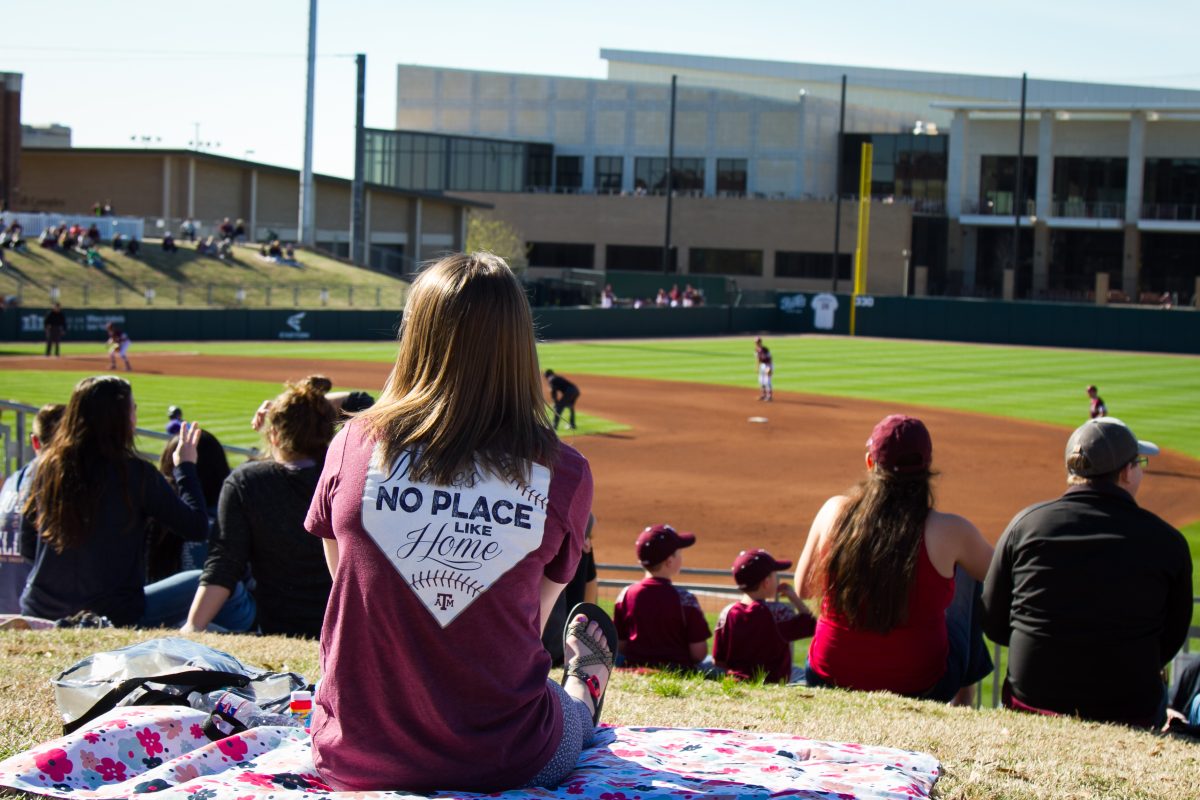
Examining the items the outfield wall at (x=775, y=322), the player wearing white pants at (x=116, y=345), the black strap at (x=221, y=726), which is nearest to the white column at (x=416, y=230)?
the outfield wall at (x=775, y=322)

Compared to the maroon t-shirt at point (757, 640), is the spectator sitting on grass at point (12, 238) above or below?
above

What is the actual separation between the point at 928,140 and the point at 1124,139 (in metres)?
12.4

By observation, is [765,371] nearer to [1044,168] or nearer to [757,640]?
[757,640]

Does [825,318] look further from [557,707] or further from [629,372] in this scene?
[557,707]

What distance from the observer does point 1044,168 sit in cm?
7450

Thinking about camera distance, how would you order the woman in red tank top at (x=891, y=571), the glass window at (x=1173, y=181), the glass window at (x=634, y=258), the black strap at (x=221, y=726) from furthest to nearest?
1. the glass window at (x=634, y=258)
2. the glass window at (x=1173, y=181)
3. the woman in red tank top at (x=891, y=571)
4. the black strap at (x=221, y=726)

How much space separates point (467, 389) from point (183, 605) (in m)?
4.20

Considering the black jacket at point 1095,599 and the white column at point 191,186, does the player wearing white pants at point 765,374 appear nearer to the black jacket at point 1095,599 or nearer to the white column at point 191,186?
the black jacket at point 1095,599

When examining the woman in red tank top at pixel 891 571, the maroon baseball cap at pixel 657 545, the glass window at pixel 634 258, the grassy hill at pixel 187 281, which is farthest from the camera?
the glass window at pixel 634 258

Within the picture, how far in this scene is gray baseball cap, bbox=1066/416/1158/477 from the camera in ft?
16.9

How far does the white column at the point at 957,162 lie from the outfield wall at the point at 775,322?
19.6 m

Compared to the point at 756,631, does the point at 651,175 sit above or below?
above

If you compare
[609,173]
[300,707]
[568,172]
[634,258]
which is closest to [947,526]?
[300,707]

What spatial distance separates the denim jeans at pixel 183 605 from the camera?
6.61m
